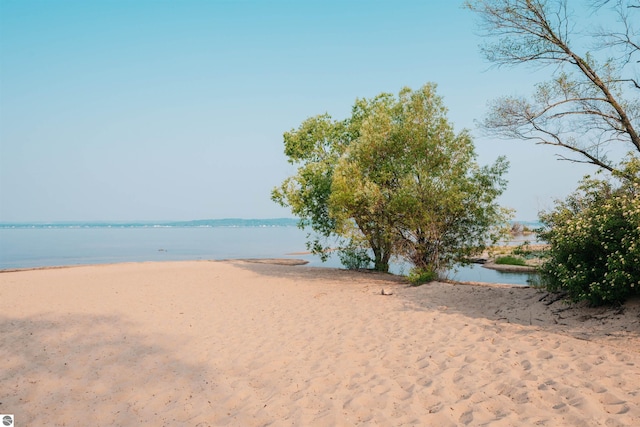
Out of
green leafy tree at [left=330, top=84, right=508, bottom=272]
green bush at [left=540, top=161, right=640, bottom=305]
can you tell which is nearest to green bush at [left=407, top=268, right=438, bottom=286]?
green leafy tree at [left=330, top=84, right=508, bottom=272]

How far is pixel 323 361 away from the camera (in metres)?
7.61

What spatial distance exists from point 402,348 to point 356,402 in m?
2.42

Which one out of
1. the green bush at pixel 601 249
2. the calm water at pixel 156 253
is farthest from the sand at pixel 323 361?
the calm water at pixel 156 253

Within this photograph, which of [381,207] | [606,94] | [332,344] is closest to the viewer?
[332,344]

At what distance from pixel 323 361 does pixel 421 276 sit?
9.11 metres

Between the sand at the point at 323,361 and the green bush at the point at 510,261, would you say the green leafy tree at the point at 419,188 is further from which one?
the green bush at the point at 510,261

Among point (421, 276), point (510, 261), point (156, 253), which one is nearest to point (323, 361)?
point (421, 276)

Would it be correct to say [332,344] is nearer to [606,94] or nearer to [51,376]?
[51,376]

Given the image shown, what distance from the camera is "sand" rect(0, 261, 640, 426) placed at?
5.42 meters

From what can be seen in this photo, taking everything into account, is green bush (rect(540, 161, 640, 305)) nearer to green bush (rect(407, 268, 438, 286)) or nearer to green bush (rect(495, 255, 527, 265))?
green bush (rect(407, 268, 438, 286))

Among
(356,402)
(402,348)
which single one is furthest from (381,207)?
(356,402)

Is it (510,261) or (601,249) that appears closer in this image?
(601,249)

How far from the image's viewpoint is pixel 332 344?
860 cm

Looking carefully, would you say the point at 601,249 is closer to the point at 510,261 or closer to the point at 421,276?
the point at 421,276
